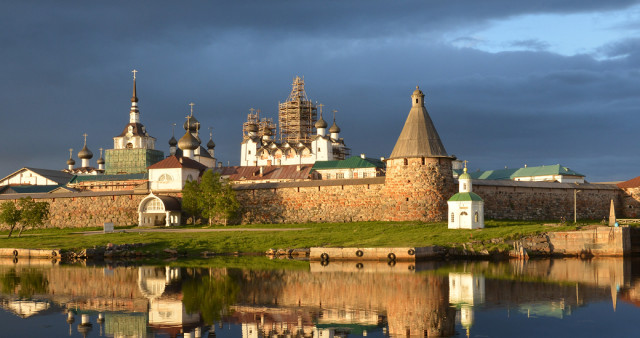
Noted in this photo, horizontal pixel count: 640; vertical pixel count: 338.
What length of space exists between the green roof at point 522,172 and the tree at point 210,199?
99.7 ft

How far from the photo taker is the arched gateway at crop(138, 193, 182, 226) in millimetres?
47438

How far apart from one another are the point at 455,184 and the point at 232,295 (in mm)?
23303

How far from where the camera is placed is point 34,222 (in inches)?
1686

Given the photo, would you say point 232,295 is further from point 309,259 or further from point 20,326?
point 309,259

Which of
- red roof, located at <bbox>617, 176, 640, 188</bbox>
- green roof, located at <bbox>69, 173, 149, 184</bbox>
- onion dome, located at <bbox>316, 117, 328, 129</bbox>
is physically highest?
onion dome, located at <bbox>316, 117, 328, 129</bbox>

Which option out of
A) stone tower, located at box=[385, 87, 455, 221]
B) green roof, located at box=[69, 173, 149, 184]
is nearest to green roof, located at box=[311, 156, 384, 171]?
green roof, located at box=[69, 173, 149, 184]

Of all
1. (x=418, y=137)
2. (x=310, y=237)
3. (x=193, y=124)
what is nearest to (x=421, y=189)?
(x=418, y=137)

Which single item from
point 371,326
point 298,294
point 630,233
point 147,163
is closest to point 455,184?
point 630,233

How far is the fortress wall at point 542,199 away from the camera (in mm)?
42719

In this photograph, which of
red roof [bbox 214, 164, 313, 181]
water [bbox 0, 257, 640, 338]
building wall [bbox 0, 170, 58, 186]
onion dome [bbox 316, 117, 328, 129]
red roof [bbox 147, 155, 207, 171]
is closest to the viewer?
water [bbox 0, 257, 640, 338]

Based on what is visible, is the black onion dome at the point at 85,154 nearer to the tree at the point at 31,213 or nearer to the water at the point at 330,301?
the tree at the point at 31,213

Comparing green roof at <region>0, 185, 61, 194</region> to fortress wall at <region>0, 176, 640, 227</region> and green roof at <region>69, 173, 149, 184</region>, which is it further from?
fortress wall at <region>0, 176, 640, 227</region>

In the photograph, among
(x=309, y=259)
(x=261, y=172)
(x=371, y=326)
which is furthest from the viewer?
(x=261, y=172)

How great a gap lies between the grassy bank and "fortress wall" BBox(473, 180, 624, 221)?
16.2ft
